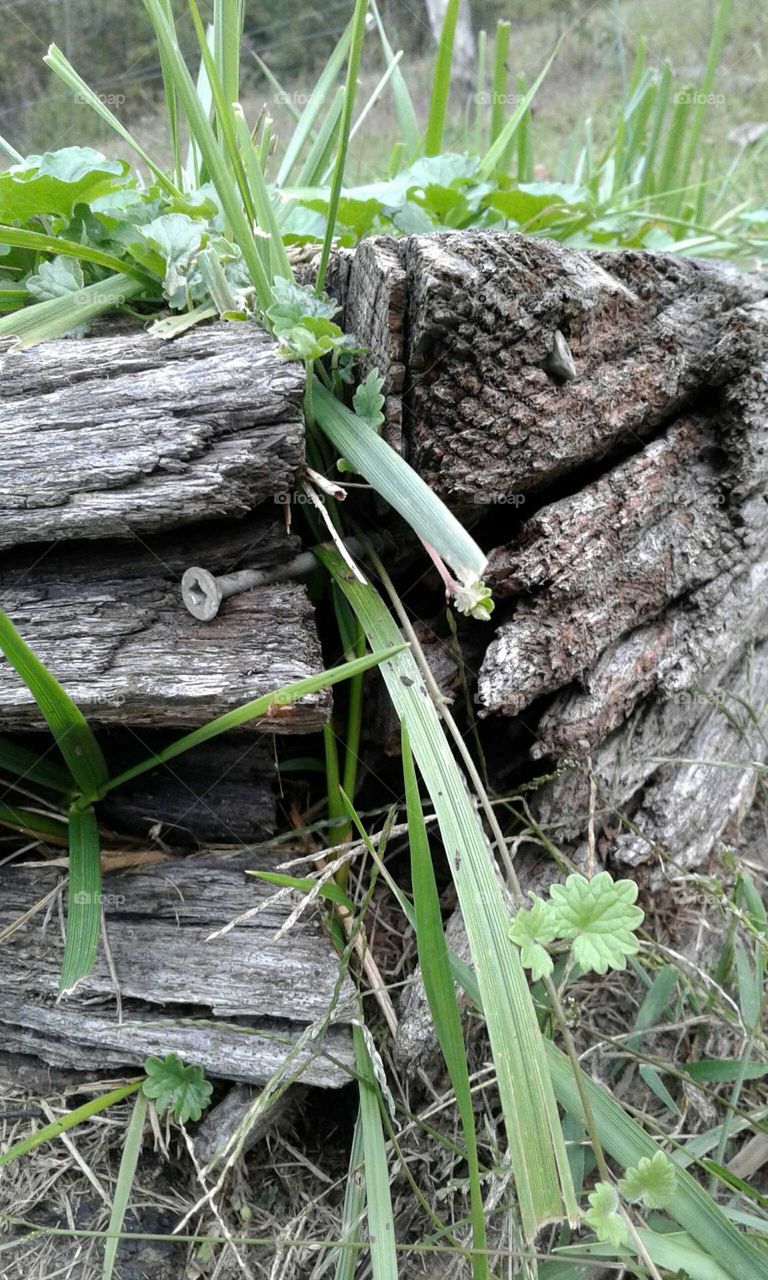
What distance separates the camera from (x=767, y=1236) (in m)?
0.74

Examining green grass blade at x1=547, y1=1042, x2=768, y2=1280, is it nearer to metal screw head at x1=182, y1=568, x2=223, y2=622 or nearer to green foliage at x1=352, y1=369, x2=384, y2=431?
metal screw head at x1=182, y1=568, x2=223, y2=622

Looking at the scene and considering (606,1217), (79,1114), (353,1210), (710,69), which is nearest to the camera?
(606,1217)

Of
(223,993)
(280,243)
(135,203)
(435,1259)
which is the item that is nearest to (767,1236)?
(435,1259)

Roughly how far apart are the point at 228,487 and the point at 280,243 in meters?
0.37

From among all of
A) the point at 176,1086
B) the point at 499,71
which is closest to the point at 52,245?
the point at 176,1086

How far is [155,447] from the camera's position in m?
0.89

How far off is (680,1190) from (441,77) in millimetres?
1943

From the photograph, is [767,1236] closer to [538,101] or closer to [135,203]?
[135,203]

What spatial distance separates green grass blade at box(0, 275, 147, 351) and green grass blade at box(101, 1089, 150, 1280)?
975 millimetres

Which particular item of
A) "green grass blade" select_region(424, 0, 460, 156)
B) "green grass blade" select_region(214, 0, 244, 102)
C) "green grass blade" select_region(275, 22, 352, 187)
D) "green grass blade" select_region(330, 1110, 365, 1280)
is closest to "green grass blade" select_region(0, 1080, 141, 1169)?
"green grass blade" select_region(330, 1110, 365, 1280)

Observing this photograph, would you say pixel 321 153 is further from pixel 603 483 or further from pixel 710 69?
pixel 710 69

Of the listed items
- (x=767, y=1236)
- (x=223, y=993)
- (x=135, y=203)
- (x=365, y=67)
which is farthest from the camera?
(x=365, y=67)

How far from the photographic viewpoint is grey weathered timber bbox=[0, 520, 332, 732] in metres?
0.90

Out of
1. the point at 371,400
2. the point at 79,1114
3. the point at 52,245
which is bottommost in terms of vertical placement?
the point at 79,1114
